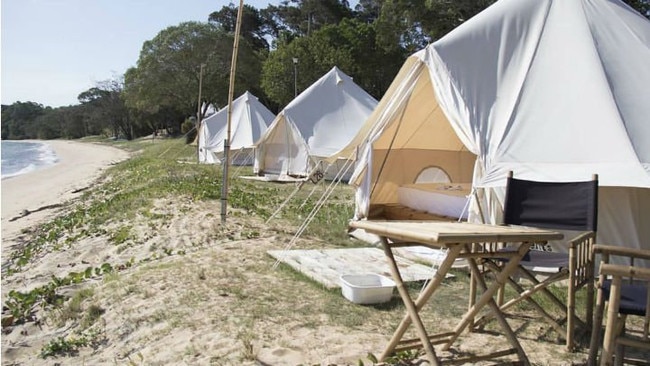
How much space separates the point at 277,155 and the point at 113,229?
8.10m

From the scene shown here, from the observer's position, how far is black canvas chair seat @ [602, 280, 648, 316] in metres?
2.38

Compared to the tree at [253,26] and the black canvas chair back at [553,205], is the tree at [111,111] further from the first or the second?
the black canvas chair back at [553,205]

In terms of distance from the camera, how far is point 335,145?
1434 centimetres

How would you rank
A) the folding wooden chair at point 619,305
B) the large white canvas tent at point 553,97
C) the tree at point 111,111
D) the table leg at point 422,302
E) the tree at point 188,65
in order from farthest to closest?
the tree at point 111,111, the tree at point 188,65, the large white canvas tent at point 553,97, the table leg at point 422,302, the folding wooden chair at point 619,305

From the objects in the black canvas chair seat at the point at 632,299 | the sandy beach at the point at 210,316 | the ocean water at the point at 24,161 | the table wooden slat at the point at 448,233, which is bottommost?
the ocean water at the point at 24,161

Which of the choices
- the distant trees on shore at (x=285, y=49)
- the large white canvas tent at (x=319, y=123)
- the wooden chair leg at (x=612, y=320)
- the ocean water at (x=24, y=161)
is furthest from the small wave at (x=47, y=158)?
the wooden chair leg at (x=612, y=320)

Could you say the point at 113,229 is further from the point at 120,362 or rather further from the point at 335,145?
the point at 335,145

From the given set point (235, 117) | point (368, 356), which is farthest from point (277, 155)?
point (368, 356)

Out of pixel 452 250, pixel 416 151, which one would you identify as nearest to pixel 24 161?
pixel 416 151

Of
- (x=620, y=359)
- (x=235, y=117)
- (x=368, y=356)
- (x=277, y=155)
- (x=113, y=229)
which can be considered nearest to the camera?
(x=620, y=359)

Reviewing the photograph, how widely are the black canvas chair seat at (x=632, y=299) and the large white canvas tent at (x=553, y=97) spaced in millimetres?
1668

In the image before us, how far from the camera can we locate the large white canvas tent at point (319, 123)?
14.4 meters

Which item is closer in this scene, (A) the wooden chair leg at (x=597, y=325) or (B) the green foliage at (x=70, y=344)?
(A) the wooden chair leg at (x=597, y=325)

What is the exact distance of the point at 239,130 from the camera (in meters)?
19.7
